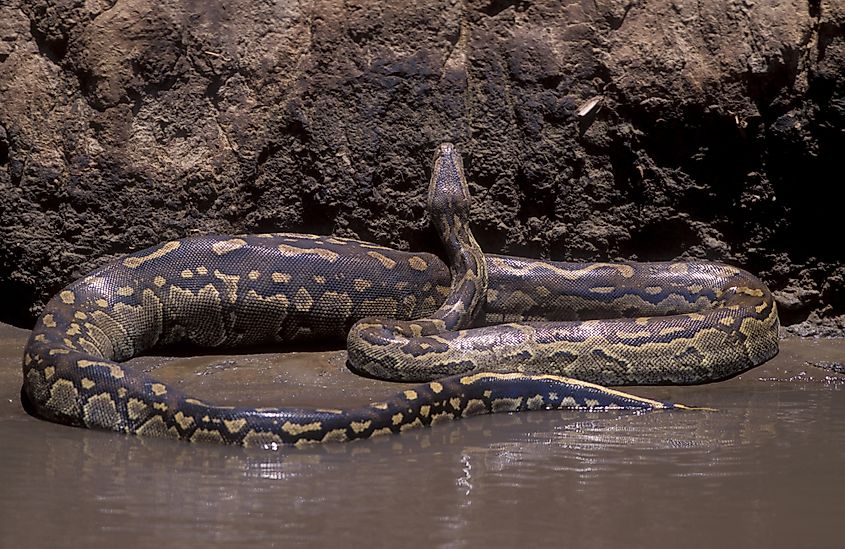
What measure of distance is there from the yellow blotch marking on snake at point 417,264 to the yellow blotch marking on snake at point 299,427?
11.3ft

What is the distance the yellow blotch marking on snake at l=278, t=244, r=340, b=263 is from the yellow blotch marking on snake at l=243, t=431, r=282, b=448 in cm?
325

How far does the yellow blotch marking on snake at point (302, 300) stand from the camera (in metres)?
11.0

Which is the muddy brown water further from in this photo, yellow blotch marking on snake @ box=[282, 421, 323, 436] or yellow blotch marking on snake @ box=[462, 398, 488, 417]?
yellow blotch marking on snake @ box=[282, 421, 323, 436]

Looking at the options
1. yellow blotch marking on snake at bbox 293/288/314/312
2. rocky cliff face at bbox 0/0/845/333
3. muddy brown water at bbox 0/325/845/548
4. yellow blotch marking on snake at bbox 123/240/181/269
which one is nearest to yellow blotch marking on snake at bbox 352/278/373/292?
yellow blotch marking on snake at bbox 293/288/314/312

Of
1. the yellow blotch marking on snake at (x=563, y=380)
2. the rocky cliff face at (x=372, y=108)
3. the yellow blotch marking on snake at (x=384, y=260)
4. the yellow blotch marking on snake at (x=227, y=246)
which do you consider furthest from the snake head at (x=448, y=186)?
the yellow blotch marking on snake at (x=563, y=380)

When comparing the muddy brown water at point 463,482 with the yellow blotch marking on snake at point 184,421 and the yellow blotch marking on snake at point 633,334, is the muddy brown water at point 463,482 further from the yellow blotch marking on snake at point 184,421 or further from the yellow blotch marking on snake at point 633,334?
the yellow blotch marking on snake at point 633,334

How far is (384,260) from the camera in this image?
1122 centimetres

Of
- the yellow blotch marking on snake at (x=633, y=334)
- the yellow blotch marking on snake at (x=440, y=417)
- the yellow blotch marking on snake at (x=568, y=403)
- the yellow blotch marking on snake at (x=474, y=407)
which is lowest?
the yellow blotch marking on snake at (x=440, y=417)

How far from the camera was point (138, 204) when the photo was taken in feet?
37.2

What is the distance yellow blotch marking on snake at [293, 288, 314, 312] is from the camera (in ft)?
36.0

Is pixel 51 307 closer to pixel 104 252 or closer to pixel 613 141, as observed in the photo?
pixel 104 252

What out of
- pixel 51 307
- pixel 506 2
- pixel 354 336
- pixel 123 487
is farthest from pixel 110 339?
pixel 506 2

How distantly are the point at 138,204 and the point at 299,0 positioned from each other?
2713 millimetres

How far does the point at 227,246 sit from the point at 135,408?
2.83 metres
